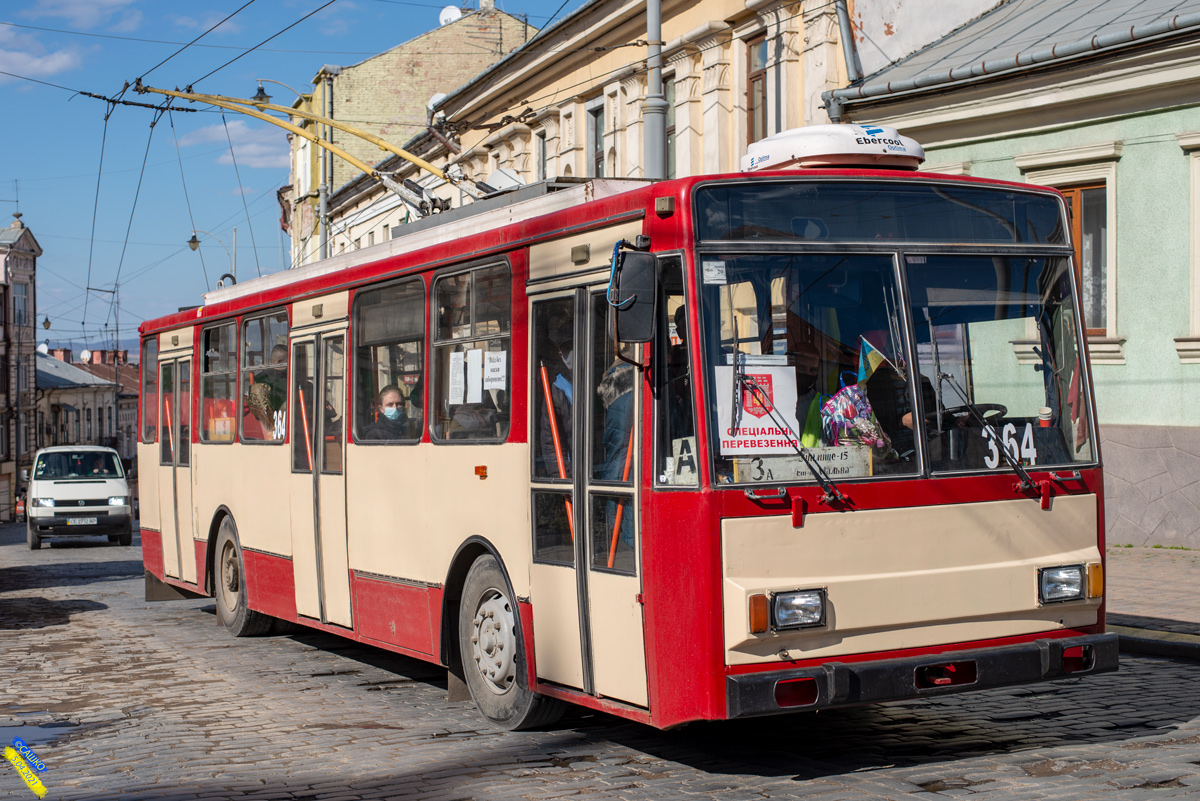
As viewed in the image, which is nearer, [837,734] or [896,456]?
[896,456]

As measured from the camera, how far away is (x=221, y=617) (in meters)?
12.6

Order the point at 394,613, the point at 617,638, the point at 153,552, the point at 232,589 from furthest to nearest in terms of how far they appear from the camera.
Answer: the point at 153,552
the point at 232,589
the point at 394,613
the point at 617,638

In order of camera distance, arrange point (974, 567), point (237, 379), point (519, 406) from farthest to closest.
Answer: point (237, 379)
point (519, 406)
point (974, 567)

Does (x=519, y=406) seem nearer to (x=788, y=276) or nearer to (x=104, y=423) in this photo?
(x=788, y=276)

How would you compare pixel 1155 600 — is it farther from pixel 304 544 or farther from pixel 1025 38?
pixel 1025 38

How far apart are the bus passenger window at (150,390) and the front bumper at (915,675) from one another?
1012 cm

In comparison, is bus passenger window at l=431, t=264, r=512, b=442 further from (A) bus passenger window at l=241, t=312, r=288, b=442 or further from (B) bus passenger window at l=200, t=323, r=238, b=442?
(B) bus passenger window at l=200, t=323, r=238, b=442

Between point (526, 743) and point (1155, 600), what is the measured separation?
6.52m

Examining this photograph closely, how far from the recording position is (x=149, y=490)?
14.7m

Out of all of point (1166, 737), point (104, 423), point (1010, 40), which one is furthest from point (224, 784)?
point (104, 423)

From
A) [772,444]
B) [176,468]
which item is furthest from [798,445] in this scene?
[176,468]

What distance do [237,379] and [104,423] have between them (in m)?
93.3

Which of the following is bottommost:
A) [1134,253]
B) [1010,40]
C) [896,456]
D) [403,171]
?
[896,456]

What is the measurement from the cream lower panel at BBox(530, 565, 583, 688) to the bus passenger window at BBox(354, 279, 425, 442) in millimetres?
1834
